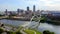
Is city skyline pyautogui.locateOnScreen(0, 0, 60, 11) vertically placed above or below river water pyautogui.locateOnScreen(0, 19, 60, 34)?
above

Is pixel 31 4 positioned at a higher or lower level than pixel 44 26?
higher

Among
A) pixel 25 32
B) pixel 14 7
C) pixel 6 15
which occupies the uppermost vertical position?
pixel 14 7

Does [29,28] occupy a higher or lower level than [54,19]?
lower

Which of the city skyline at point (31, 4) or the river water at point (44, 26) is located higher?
the city skyline at point (31, 4)

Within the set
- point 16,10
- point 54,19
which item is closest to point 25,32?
point 16,10

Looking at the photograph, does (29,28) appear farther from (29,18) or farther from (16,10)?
(16,10)

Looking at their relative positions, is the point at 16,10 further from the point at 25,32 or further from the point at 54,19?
the point at 54,19

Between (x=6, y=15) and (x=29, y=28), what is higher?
(x=6, y=15)

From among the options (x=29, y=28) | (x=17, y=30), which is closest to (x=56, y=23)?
(x=29, y=28)

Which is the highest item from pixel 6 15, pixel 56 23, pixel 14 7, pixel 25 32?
pixel 14 7
